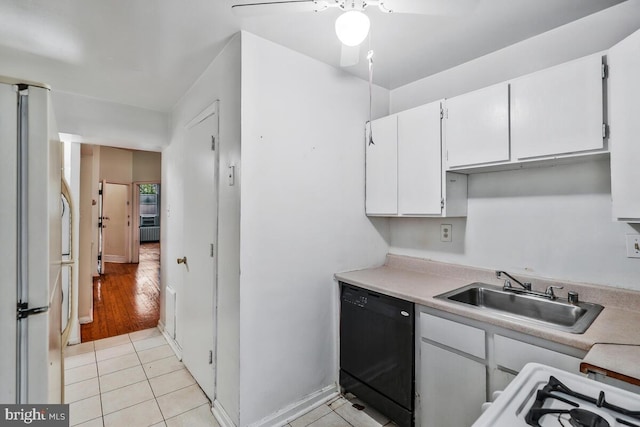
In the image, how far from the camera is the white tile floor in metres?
1.89

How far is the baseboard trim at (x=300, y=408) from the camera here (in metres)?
1.80

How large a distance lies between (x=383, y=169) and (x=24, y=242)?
2.00 m

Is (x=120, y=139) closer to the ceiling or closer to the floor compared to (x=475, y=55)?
closer to the floor

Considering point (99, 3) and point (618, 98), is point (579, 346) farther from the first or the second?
point (99, 3)

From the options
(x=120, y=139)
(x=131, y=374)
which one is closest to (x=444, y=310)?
(x=131, y=374)

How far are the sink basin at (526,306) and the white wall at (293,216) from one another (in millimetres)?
807

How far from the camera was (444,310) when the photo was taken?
153 cm

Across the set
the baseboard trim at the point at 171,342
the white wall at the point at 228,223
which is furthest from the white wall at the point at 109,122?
the baseboard trim at the point at 171,342

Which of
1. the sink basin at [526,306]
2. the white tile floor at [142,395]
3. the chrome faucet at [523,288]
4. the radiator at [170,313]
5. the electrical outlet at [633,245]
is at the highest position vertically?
the electrical outlet at [633,245]

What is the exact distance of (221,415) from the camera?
1.88m

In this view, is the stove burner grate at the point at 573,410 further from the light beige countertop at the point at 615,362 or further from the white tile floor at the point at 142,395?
the white tile floor at the point at 142,395

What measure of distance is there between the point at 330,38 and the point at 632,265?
2.05m

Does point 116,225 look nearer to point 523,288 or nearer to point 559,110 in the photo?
point 523,288

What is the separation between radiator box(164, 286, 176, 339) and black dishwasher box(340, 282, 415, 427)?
1766 millimetres
